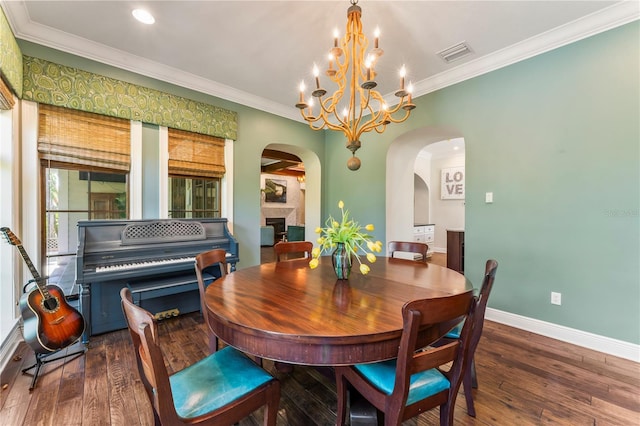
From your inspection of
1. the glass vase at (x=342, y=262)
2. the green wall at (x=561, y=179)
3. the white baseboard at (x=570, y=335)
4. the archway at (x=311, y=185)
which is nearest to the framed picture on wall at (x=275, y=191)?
the archway at (x=311, y=185)

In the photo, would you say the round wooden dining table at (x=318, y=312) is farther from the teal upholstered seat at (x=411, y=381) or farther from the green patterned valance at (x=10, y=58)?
the green patterned valance at (x=10, y=58)

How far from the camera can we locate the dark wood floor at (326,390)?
1515mm

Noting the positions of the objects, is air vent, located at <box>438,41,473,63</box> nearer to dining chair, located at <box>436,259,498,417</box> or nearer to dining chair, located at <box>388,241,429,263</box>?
dining chair, located at <box>388,241,429,263</box>

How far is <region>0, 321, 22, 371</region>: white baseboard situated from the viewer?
1.95m

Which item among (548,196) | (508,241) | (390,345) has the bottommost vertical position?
(390,345)

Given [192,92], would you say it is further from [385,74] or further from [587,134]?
[587,134]

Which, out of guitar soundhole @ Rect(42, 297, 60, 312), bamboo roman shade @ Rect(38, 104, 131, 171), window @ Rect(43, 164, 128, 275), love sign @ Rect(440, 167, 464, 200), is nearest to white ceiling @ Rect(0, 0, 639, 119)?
bamboo roman shade @ Rect(38, 104, 131, 171)

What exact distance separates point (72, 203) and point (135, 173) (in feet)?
2.08

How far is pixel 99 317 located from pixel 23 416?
1.05 m

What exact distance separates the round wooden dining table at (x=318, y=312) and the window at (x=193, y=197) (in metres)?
2.10

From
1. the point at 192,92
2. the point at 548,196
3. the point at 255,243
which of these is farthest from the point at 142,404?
the point at 548,196

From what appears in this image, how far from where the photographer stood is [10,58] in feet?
6.61

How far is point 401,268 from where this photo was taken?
1.97m

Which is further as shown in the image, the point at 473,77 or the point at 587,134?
the point at 473,77
